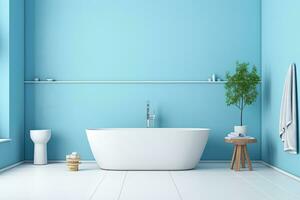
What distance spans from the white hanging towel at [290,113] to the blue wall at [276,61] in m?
0.14

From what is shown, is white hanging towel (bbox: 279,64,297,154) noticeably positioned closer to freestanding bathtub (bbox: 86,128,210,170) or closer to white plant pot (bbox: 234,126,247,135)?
white plant pot (bbox: 234,126,247,135)

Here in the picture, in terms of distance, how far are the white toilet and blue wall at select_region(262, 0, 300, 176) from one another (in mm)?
3129

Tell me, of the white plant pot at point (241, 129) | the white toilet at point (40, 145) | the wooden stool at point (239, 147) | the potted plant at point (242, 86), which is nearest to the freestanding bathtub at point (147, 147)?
the wooden stool at point (239, 147)

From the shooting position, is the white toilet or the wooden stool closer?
the wooden stool

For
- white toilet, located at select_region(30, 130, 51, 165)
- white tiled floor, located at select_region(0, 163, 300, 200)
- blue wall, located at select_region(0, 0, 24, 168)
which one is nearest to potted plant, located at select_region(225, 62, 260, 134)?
white tiled floor, located at select_region(0, 163, 300, 200)

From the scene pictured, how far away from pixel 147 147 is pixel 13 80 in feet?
7.06

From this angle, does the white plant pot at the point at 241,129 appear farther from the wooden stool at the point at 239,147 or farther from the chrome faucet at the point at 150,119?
the chrome faucet at the point at 150,119

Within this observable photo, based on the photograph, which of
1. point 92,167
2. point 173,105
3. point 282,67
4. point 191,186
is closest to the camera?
point 191,186

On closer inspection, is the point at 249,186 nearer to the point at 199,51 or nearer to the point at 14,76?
the point at 199,51

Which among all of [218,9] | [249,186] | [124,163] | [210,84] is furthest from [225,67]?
[249,186]

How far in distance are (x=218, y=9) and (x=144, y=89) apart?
1.63 m

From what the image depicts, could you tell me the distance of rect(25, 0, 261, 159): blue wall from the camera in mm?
7504

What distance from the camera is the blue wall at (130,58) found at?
7504mm

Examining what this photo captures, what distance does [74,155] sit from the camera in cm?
657
